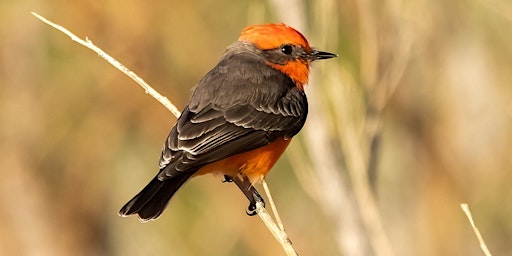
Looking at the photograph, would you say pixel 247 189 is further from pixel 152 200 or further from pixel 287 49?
pixel 287 49

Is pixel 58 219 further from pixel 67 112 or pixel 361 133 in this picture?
pixel 361 133

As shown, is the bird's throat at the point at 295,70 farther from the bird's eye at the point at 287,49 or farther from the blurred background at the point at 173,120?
the blurred background at the point at 173,120

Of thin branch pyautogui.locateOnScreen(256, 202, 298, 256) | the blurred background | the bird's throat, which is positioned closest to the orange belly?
thin branch pyautogui.locateOnScreen(256, 202, 298, 256)

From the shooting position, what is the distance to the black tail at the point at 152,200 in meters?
4.94

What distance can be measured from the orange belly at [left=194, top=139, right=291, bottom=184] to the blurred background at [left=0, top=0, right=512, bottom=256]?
2898 millimetres

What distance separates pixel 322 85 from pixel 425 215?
274cm

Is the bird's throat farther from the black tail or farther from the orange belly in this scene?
the black tail

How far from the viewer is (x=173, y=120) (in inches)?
356

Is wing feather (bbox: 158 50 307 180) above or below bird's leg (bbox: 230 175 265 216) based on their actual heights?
above

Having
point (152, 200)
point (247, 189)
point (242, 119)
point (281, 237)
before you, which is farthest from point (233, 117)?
point (281, 237)

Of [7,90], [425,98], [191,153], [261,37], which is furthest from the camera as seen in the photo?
[425,98]

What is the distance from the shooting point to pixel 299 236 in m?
9.55

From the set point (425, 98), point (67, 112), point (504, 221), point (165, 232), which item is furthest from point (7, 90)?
point (504, 221)

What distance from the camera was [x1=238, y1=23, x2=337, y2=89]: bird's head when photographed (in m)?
5.74
